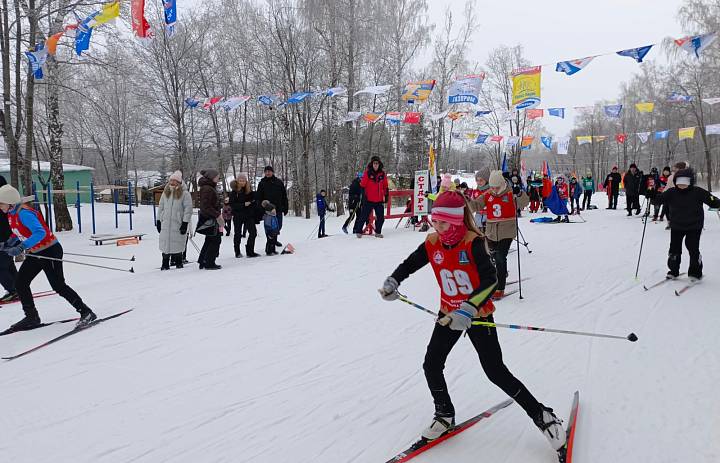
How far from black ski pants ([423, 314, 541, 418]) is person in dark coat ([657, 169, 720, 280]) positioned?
5427 millimetres

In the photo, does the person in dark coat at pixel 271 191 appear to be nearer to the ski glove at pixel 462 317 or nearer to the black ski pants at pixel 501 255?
the black ski pants at pixel 501 255

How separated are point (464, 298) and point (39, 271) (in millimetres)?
4720

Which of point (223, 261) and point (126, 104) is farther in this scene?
point (126, 104)

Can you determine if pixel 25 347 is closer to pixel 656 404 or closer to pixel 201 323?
pixel 201 323

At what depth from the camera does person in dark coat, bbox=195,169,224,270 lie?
8.28m

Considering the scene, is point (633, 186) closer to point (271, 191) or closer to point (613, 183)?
point (613, 183)

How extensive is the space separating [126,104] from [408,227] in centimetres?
2990

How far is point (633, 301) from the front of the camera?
6273 millimetres

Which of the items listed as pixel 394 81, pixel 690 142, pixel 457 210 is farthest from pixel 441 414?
pixel 690 142

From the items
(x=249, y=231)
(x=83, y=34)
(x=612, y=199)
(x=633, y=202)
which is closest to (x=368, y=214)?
(x=249, y=231)

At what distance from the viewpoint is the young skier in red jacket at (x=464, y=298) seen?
285cm

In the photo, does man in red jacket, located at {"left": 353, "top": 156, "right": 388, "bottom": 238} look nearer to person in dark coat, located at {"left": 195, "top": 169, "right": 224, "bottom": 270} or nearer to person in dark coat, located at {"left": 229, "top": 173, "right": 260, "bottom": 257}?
person in dark coat, located at {"left": 229, "top": 173, "right": 260, "bottom": 257}

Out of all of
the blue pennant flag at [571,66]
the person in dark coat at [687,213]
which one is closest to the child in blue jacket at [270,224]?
the person in dark coat at [687,213]

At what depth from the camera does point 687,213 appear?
22.7 feet
